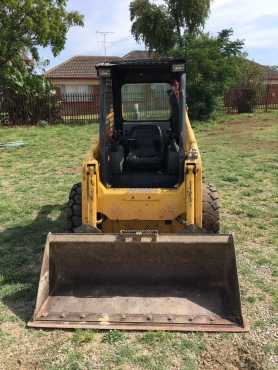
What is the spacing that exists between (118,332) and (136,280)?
2.19 feet

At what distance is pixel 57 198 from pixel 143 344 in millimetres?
4527

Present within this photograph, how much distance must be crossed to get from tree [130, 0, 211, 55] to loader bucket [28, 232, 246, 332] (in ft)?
82.5

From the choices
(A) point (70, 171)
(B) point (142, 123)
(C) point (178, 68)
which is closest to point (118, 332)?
(C) point (178, 68)

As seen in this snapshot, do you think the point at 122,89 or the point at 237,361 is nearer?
the point at 237,361

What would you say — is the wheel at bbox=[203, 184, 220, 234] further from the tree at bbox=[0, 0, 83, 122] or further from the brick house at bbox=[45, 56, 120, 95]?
the brick house at bbox=[45, 56, 120, 95]

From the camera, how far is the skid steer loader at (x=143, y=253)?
3.69m

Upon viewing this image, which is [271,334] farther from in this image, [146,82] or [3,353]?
[146,82]

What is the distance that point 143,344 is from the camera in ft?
11.1

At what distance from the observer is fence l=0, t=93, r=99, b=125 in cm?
2000

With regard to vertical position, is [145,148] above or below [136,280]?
above

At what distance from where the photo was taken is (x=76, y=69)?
4016 centimetres

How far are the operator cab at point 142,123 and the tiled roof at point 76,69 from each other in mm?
32644

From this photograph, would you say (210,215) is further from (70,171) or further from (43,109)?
(43,109)

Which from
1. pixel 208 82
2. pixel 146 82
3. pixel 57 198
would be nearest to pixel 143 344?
pixel 146 82
